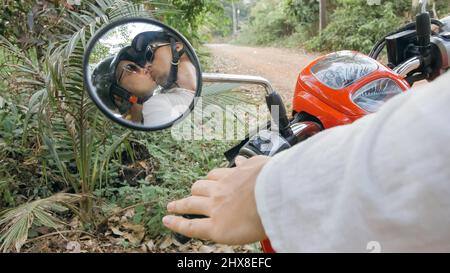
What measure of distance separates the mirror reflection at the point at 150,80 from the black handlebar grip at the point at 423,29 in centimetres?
82

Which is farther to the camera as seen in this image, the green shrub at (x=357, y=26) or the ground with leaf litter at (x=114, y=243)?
the green shrub at (x=357, y=26)

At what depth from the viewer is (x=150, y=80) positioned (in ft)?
3.21

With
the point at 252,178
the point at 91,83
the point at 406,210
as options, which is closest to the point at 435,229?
the point at 406,210

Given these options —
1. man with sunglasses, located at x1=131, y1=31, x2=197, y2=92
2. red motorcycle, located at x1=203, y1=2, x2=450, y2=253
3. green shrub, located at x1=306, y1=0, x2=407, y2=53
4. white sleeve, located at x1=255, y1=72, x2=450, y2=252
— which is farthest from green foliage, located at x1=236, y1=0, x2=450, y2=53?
white sleeve, located at x1=255, y1=72, x2=450, y2=252

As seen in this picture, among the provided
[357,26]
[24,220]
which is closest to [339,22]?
[357,26]

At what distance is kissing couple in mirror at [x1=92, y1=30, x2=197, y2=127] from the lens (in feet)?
3.21

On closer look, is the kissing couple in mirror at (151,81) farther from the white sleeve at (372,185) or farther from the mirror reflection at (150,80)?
the white sleeve at (372,185)

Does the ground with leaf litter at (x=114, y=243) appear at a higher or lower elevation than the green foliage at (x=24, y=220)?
lower

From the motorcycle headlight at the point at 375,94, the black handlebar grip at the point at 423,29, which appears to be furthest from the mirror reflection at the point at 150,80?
the black handlebar grip at the point at 423,29

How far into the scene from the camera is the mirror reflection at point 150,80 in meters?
0.98

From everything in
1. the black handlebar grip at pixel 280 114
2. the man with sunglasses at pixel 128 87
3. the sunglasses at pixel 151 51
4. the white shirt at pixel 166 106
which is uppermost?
the sunglasses at pixel 151 51

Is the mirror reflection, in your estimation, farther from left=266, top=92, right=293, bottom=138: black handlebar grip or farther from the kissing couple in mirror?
left=266, top=92, right=293, bottom=138: black handlebar grip

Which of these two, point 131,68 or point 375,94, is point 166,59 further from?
point 375,94

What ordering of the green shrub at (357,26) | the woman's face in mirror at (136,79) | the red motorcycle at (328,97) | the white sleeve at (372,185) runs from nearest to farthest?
the white sleeve at (372,185), the woman's face in mirror at (136,79), the red motorcycle at (328,97), the green shrub at (357,26)
